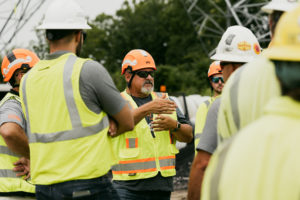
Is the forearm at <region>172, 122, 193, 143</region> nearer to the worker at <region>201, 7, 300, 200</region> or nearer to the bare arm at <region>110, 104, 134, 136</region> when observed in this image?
Answer: the bare arm at <region>110, 104, 134, 136</region>

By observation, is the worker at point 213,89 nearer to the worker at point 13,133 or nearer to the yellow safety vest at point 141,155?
the yellow safety vest at point 141,155

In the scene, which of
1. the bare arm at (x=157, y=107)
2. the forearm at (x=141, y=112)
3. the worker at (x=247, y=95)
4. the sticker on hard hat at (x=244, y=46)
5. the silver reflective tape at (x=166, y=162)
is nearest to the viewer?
the worker at (x=247, y=95)

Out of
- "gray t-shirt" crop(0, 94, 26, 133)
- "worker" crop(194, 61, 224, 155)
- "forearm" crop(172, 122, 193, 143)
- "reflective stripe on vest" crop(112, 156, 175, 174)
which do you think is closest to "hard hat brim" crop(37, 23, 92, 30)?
"gray t-shirt" crop(0, 94, 26, 133)

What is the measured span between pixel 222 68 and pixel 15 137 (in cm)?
161

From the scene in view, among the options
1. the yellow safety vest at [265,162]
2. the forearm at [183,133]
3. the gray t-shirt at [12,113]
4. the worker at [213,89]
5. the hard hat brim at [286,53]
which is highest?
the hard hat brim at [286,53]

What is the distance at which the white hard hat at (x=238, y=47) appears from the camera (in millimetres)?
3941

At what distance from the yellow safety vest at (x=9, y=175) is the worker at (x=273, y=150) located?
10.1 ft

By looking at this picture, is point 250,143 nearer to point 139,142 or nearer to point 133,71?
point 139,142

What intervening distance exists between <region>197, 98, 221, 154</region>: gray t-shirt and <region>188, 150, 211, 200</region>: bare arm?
0.04 m

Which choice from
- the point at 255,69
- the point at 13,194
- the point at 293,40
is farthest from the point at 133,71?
the point at 293,40

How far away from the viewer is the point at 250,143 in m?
1.75

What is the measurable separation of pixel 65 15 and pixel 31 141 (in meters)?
0.88

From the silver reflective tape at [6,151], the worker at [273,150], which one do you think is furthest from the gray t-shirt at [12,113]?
the worker at [273,150]

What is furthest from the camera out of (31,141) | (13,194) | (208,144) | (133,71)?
(133,71)
